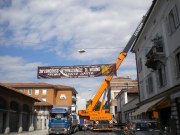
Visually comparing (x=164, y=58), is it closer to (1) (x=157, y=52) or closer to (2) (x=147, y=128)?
(1) (x=157, y=52)

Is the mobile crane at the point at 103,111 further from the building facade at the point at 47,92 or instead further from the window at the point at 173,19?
the building facade at the point at 47,92

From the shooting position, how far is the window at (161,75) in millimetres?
22906

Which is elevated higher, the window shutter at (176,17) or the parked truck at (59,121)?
the window shutter at (176,17)

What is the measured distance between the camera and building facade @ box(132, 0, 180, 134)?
19.5m

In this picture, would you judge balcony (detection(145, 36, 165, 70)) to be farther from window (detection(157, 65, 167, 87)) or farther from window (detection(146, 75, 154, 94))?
window (detection(146, 75, 154, 94))

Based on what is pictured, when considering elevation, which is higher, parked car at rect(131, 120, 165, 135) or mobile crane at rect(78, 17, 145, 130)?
mobile crane at rect(78, 17, 145, 130)

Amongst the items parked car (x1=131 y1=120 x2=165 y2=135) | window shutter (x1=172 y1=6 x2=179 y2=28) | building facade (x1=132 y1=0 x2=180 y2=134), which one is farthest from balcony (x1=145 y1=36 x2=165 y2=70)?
parked car (x1=131 y1=120 x2=165 y2=135)

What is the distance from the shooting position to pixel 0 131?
1201 inches

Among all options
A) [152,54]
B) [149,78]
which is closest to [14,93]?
[149,78]

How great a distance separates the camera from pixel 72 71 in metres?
26.2

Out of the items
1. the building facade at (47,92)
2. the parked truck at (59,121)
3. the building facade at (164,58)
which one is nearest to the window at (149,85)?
the building facade at (164,58)

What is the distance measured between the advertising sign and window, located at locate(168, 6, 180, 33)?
350 inches

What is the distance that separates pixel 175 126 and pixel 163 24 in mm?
8607

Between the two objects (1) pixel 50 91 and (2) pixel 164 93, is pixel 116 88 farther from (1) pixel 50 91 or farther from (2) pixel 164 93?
(2) pixel 164 93
